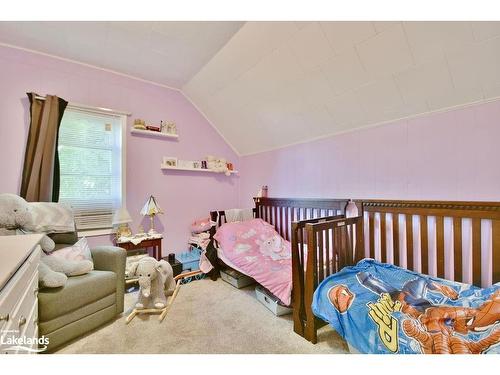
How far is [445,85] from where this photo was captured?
1635mm

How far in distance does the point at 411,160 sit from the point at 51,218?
3.15m

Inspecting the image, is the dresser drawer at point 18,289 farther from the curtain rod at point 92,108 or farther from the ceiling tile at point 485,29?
the ceiling tile at point 485,29

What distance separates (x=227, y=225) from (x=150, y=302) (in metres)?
1.14

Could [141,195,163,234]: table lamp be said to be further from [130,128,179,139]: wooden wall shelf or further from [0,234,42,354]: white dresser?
[0,234,42,354]: white dresser

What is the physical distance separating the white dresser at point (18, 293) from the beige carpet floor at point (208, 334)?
1.75ft

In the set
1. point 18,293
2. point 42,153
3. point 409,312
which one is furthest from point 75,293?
point 409,312

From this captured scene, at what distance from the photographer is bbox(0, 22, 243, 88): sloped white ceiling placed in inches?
78.0

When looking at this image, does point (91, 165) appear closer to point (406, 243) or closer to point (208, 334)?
point (208, 334)

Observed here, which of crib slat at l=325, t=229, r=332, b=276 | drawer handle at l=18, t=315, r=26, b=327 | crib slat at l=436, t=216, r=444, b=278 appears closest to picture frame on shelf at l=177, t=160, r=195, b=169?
crib slat at l=325, t=229, r=332, b=276

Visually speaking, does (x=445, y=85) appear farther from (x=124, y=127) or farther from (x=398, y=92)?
(x=124, y=127)

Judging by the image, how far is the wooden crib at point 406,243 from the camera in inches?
61.5

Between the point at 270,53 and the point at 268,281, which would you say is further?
the point at 270,53

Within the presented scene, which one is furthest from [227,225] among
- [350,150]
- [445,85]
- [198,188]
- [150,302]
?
[445,85]

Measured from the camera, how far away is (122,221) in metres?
2.62
